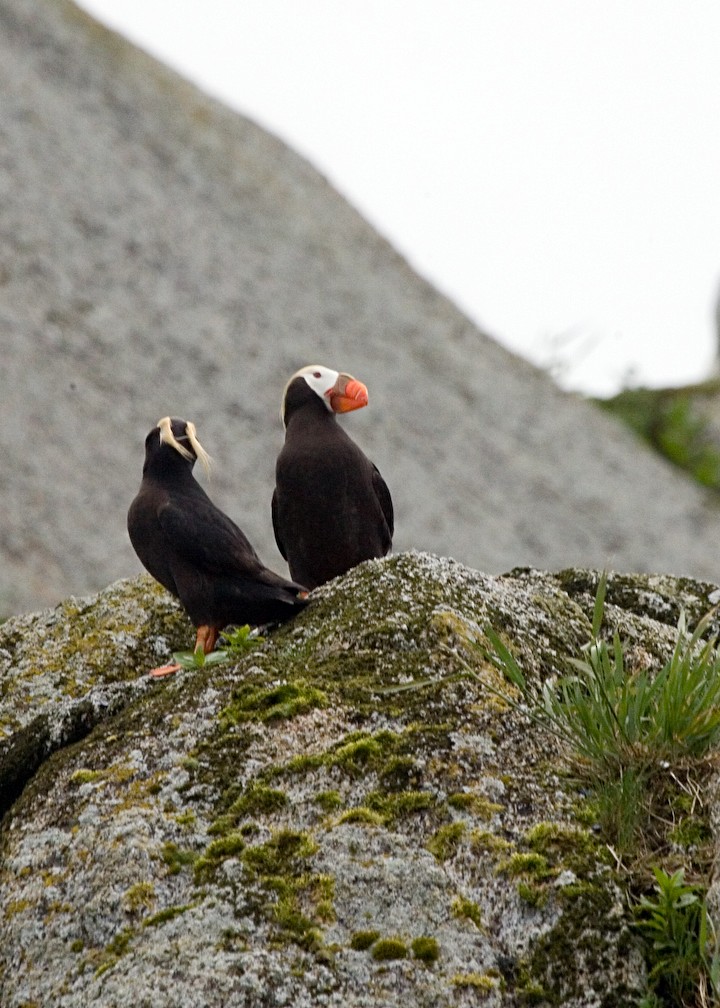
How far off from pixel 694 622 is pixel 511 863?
2.23 m

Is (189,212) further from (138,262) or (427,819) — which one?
(427,819)

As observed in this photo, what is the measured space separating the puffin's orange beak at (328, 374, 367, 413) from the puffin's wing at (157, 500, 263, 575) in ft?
3.96

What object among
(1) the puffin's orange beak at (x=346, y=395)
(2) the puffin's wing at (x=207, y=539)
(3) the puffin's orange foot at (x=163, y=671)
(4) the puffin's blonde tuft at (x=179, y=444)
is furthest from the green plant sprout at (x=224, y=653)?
(1) the puffin's orange beak at (x=346, y=395)

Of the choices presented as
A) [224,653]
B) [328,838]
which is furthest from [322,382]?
[328,838]

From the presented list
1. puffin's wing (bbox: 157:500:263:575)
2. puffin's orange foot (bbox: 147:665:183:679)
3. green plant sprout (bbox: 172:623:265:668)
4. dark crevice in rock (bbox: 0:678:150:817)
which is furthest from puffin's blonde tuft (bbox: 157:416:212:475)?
dark crevice in rock (bbox: 0:678:150:817)

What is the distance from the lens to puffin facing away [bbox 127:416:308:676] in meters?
5.91

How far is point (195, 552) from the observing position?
636 centimetres

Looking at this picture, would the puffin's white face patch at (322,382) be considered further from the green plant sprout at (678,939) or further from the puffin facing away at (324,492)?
the green plant sprout at (678,939)

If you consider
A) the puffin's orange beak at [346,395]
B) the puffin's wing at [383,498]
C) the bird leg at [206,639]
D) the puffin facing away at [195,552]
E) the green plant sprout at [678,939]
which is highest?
the puffin's orange beak at [346,395]

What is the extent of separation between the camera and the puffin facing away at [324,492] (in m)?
7.45

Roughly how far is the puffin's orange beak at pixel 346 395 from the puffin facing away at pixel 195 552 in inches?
34.3

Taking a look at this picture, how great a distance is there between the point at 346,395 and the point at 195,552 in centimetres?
166

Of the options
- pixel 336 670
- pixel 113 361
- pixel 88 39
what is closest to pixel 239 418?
pixel 113 361

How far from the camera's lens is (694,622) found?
6.02m
